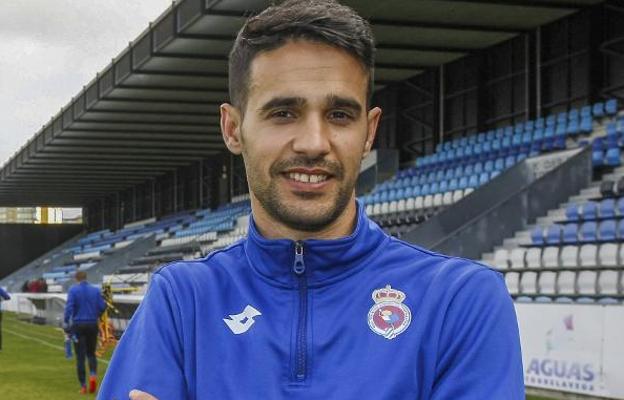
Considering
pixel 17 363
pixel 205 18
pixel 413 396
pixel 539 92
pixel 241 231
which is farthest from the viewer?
pixel 241 231

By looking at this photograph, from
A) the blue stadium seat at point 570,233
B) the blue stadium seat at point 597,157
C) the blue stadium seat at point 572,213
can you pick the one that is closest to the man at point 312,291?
the blue stadium seat at point 570,233

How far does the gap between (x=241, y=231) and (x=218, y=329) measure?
34167 millimetres

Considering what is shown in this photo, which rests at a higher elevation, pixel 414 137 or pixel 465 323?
pixel 414 137

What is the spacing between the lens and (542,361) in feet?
39.4

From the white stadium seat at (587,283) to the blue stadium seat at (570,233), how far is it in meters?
1.58

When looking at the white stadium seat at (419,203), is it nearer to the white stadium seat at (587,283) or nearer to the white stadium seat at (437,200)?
the white stadium seat at (437,200)

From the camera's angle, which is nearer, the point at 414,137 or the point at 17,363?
the point at 17,363

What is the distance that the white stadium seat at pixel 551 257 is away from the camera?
16703mm

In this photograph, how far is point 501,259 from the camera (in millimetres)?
17812

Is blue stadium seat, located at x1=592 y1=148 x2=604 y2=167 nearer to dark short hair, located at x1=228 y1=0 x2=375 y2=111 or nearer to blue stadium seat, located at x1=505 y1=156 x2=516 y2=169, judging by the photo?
blue stadium seat, located at x1=505 y1=156 x2=516 y2=169

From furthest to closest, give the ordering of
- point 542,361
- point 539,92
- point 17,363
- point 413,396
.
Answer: point 539,92, point 17,363, point 542,361, point 413,396

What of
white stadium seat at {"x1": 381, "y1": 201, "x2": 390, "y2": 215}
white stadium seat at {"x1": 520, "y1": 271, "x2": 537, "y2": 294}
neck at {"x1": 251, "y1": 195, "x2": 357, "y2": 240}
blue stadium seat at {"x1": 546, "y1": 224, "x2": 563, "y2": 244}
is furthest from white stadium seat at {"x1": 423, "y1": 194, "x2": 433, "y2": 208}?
neck at {"x1": 251, "y1": 195, "x2": 357, "y2": 240}

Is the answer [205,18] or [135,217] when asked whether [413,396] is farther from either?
[135,217]

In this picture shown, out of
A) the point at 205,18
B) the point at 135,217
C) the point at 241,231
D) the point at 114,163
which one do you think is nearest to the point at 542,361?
the point at 205,18
